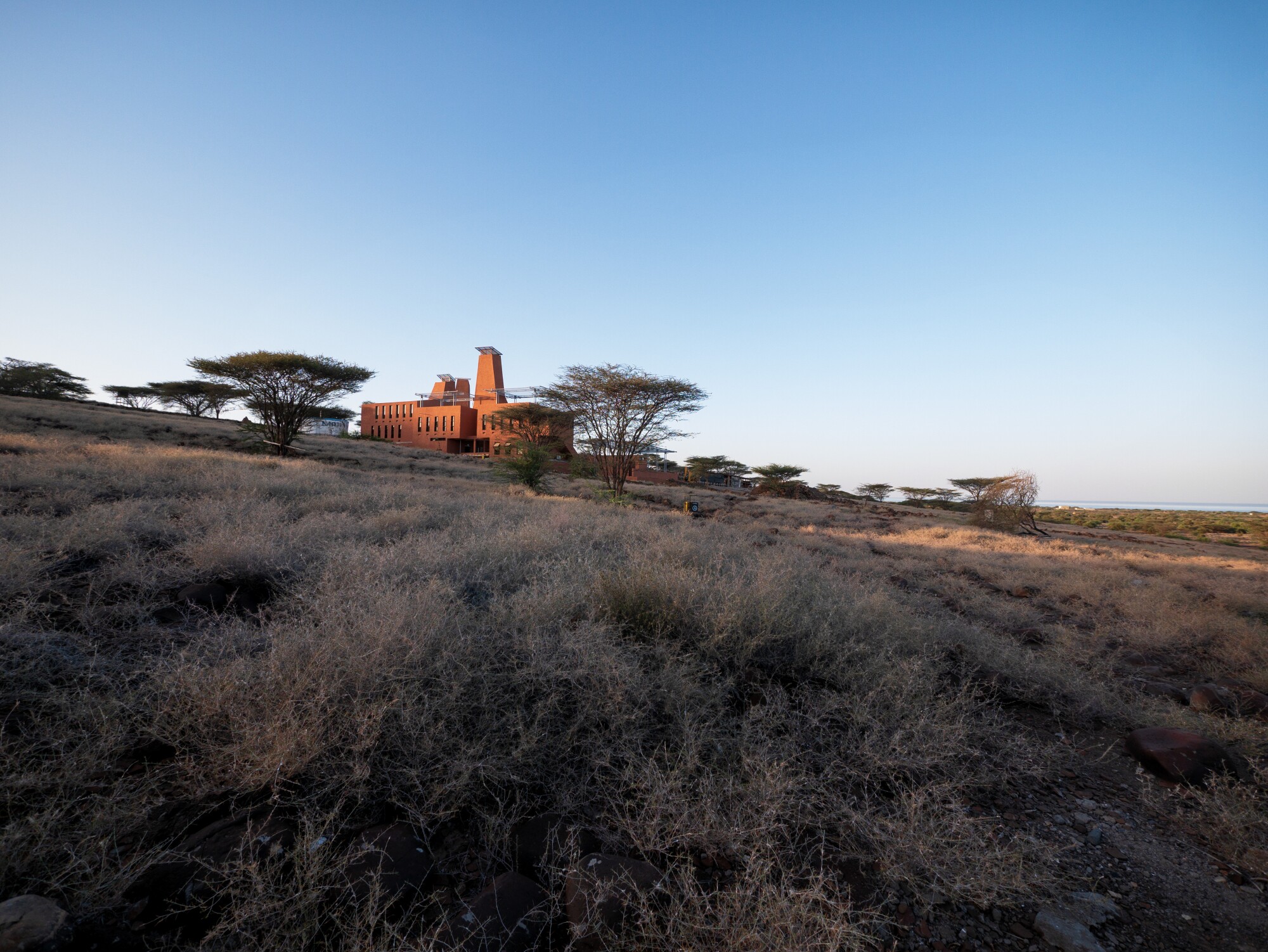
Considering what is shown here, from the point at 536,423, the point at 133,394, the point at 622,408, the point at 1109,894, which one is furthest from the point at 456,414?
the point at 1109,894

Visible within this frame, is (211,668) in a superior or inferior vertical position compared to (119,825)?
superior

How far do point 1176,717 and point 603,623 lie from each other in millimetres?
3653

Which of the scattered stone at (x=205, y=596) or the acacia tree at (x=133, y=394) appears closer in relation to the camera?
the scattered stone at (x=205, y=596)

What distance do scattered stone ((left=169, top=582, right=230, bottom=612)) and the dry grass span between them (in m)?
0.12

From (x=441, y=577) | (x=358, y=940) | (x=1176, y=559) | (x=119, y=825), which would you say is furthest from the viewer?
(x=1176, y=559)

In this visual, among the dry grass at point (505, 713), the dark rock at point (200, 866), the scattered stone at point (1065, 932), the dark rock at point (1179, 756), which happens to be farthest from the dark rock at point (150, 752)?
the dark rock at point (1179, 756)

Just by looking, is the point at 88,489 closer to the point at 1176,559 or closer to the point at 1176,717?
the point at 1176,717

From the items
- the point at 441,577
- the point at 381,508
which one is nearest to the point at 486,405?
the point at 381,508

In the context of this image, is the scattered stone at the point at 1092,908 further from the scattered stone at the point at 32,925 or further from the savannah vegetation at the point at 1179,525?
the savannah vegetation at the point at 1179,525

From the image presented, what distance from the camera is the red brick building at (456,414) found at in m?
45.1

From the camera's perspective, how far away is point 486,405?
45.3 metres

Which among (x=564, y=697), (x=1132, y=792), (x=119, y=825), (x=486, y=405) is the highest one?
(x=486, y=405)

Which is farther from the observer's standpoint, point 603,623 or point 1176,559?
point 1176,559

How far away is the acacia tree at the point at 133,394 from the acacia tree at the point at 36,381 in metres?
5.35
